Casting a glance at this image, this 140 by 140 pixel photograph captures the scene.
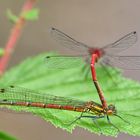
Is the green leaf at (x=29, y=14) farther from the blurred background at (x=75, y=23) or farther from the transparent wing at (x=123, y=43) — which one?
the blurred background at (x=75, y=23)

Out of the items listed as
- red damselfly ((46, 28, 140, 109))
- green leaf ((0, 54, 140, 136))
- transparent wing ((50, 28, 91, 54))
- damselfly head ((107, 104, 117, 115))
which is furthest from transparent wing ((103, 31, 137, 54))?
damselfly head ((107, 104, 117, 115))

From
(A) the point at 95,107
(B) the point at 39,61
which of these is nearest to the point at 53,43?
(B) the point at 39,61

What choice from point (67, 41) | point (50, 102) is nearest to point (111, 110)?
point (50, 102)

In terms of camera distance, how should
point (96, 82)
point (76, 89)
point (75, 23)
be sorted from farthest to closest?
point (75, 23), point (76, 89), point (96, 82)

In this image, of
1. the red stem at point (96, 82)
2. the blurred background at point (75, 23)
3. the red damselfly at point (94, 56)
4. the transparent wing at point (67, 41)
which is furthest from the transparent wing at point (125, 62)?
the blurred background at point (75, 23)

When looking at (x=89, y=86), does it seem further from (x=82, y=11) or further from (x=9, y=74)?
(x=82, y=11)

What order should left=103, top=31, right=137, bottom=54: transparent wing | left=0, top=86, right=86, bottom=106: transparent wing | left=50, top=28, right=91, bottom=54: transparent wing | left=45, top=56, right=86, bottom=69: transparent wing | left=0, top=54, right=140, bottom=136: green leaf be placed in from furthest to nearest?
left=103, top=31, right=137, bottom=54: transparent wing → left=50, top=28, right=91, bottom=54: transparent wing → left=45, top=56, right=86, bottom=69: transparent wing → left=0, top=86, right=86, bottom=106: transparent wing → left=0, top=54, right=140, bottom=136: green leaf

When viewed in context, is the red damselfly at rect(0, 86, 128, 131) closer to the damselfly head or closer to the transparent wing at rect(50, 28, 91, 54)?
the damselfly head

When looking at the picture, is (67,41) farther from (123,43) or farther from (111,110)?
(111,110)
